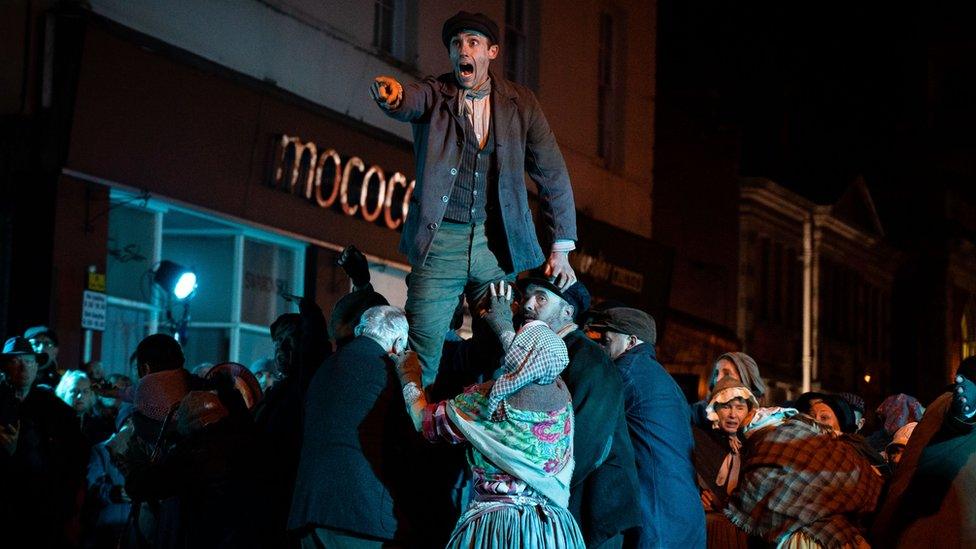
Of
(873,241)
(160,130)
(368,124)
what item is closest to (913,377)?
(873,241)

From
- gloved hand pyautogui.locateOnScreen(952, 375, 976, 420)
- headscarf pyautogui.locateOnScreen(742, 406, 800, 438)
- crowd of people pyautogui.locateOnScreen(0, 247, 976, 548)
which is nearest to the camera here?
crowd of people pyautogui.locateOnScreen(0, 247, 976, 548)

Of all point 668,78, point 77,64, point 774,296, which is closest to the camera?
point 77,64

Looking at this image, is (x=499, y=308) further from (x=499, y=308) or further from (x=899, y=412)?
(x=899, y=412)

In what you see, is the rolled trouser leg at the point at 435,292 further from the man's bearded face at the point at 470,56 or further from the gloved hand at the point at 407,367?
the man's bearded face at the point at 470,56

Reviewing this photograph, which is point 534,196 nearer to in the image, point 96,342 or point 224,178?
point 224,178

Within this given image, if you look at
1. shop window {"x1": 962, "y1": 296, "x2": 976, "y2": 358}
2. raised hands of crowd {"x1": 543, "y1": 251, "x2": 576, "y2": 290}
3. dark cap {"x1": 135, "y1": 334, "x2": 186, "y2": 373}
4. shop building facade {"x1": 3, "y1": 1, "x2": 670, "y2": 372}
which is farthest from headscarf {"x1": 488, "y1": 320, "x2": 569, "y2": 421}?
shop window {"x1": 962, "y1": 296, "x2": 976, "y2": 358}

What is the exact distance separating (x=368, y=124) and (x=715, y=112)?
15730 millimetres

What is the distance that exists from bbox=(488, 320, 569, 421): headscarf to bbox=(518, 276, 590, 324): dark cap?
2.81 ft

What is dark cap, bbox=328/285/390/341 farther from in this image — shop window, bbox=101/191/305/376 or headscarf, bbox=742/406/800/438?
shop window, bbox=101/191/305/376

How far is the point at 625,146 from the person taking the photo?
2762cm

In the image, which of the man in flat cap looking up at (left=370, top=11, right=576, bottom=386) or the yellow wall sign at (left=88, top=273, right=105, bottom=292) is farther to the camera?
the yellow wall sign at (left=88, top=273, right=105, bottom=292)

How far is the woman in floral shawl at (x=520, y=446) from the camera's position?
7023 mm

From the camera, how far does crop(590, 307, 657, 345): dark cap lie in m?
8.61

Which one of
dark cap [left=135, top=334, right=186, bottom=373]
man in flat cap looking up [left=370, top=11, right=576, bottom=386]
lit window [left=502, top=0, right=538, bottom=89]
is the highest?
lit window [left=502, top=0, right=538, bottom=89]
